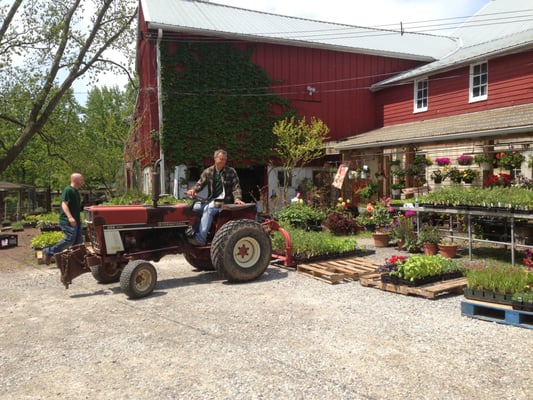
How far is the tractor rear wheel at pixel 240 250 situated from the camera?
21.6ft

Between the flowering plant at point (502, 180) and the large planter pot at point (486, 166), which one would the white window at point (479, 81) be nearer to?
the large planter pot at point (486, 166)

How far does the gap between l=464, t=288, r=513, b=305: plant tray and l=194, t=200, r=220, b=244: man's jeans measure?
3.59 metres

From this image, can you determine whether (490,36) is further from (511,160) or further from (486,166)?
(511,160)

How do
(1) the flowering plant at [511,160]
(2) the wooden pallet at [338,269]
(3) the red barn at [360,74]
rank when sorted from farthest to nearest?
1. (3) the red barn at [360,74]
2. (1) the flowering plant at [511,160]
3. (2) the wooden pallet at [338,269]

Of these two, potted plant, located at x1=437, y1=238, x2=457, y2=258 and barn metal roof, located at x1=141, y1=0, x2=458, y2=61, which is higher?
barn metal roof, located at x1=141, y1=0, x2=458, y2=61

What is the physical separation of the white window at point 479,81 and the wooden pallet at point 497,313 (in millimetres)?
12230

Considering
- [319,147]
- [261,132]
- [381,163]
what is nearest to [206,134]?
[261,132]

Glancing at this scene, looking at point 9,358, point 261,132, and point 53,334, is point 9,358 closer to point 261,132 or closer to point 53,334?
point 53,334

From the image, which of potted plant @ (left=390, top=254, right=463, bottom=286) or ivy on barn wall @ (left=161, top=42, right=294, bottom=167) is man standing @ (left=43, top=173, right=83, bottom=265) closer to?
potted plant @ (left=390, top=254, right=463, bottom=286)

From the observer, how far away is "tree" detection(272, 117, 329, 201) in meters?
16.4

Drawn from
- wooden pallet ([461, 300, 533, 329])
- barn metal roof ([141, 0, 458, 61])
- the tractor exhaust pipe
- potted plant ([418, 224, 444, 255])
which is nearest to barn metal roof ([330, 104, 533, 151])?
potted plant ([418, 224, 444, 255])

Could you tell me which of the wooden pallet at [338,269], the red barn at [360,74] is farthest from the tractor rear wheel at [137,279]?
the red barn at [360,74]

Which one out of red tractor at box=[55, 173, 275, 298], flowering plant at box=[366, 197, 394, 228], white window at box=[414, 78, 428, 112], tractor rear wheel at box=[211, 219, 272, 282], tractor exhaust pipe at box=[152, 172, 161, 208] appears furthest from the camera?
white window at box=[414, 78, 428, 112]

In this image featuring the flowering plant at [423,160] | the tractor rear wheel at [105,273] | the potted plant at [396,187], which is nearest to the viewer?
the tractor rear wheel at [105,273]
